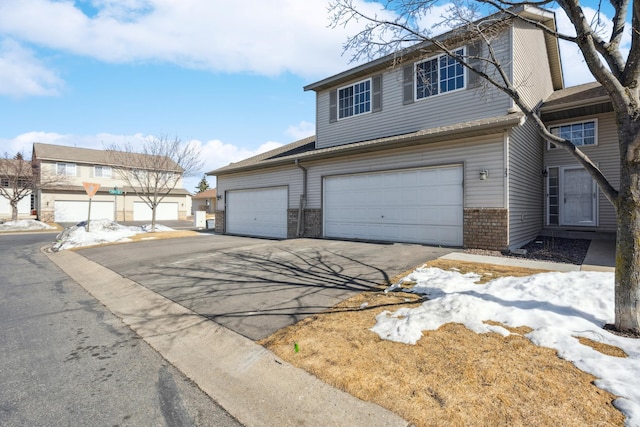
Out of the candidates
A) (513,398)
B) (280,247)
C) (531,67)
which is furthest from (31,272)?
(531,67)

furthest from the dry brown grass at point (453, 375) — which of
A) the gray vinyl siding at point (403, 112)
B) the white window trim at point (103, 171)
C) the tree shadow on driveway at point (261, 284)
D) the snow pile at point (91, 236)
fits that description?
the white window trim at point (103, 171)

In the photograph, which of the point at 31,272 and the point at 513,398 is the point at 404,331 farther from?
the point at 31,272

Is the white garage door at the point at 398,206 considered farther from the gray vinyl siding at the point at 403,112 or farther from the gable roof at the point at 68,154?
the gable roof at the point at 68,154

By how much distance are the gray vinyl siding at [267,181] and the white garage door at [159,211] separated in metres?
19.3

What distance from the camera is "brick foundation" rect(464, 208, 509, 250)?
27.0ft

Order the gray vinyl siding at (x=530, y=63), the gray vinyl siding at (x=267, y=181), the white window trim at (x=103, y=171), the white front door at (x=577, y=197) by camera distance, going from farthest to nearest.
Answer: the white window trim at (x=103, y=171), the gray vinyl siding at (x=267, y=181), the white front door at (x=577, y=197), the gray vinyl siding at (x=530, y=63)

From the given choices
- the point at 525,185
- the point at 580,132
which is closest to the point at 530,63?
the point at 580,132

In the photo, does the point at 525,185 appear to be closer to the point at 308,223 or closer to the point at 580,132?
the point at 580,132

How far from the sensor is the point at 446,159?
30.3 feet

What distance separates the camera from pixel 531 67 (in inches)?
432

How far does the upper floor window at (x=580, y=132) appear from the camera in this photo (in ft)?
36.7

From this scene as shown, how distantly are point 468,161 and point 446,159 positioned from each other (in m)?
0.62

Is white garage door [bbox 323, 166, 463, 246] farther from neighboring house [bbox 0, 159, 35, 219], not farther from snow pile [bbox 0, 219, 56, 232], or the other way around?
neighboring house [bbox 0, 159, 35, 219]

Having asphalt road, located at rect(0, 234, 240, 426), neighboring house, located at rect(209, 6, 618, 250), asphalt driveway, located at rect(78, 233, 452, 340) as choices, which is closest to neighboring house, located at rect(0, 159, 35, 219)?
asphalt driveway, located at rect(78, 233, 452, 340)
